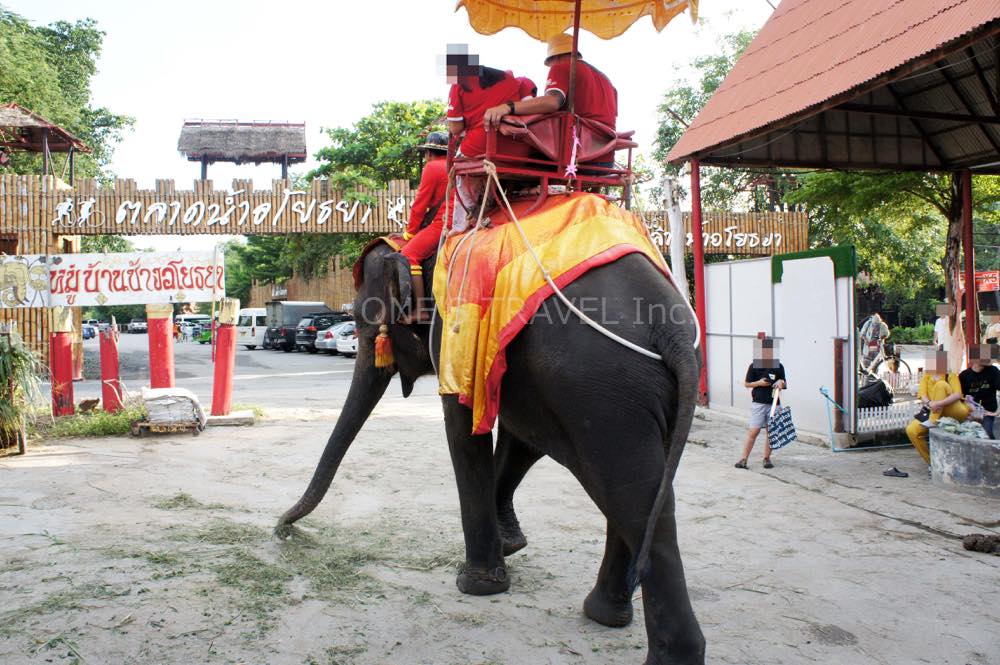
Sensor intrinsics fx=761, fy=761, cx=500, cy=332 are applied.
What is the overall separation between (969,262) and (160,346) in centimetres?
1105

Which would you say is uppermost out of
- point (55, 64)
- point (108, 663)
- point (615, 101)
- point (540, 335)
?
point (55, 64)

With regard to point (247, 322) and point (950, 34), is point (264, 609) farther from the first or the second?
point (247, 322)

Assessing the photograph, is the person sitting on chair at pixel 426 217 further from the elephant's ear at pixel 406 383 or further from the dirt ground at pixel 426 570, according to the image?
the dirt ground at pixel 426 570

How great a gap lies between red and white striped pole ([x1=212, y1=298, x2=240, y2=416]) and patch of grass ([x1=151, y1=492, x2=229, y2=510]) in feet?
13.3

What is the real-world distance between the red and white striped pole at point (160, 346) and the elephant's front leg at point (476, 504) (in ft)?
23.5

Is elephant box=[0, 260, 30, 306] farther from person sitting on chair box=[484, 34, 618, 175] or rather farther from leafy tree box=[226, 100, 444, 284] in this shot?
leafy tree box=[226, 100, 444, 284]

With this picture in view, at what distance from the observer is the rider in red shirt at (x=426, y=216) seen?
416 centimetres

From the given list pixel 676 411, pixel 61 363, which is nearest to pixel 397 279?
pixel 676 411

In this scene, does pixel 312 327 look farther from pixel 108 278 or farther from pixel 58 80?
pixel 108 278

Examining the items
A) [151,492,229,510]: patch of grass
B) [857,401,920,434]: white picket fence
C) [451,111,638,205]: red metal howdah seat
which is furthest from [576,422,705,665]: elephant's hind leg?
[857,401,920,434]: white picket fence

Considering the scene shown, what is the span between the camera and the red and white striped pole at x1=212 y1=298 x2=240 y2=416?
9828 millimetres

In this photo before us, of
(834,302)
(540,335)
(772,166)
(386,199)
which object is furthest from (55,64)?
(540,335)

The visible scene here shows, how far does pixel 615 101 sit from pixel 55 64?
31.0 metres

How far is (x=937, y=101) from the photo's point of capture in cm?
1070
